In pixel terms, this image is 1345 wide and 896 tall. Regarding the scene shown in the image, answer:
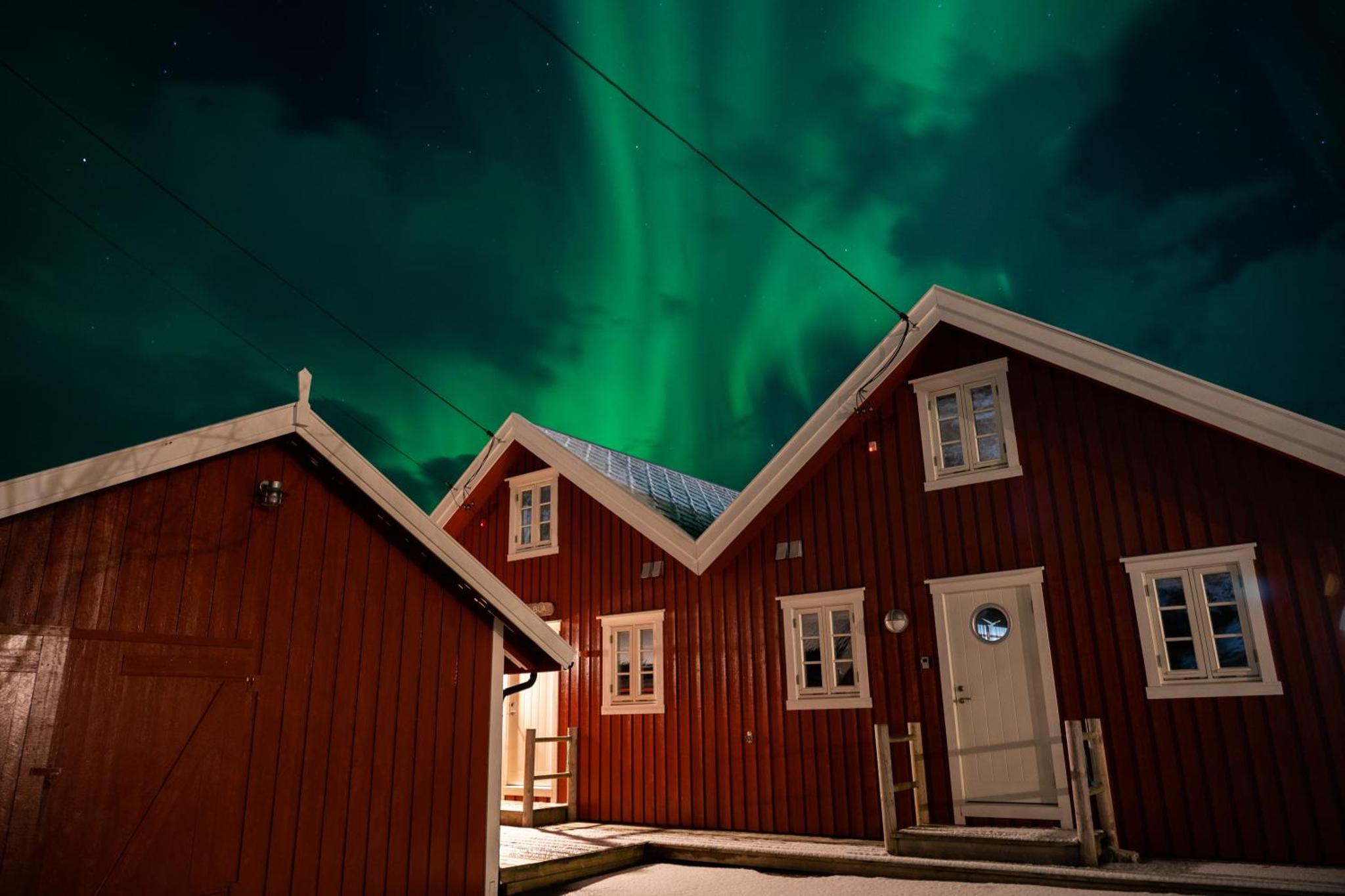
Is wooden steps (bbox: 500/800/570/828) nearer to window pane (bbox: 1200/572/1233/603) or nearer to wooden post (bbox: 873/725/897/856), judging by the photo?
wooden post (bbox: 873/725/897/856)

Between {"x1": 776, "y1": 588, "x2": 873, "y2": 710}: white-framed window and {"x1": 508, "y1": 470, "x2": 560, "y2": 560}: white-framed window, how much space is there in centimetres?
429

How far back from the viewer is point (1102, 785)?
7770mm

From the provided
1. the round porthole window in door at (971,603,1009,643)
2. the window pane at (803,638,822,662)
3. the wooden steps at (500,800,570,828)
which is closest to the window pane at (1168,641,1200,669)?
the round porthole window in door at (971,603,1009,643)

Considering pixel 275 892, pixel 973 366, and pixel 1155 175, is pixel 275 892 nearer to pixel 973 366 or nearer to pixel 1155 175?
pixel 973 366

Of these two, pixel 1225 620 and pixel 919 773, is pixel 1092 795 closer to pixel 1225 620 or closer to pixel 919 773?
pixel 919 773

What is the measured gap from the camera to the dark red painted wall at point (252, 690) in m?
5.15

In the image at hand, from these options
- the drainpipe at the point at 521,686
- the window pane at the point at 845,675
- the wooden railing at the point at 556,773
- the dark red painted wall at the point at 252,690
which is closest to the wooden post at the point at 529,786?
the wooden railing at the point at 556,773

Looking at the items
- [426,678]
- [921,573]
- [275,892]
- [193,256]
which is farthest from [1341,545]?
[193,256]

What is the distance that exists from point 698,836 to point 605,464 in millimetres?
5886

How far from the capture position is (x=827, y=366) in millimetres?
85875

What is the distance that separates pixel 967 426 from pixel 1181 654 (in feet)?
10.3

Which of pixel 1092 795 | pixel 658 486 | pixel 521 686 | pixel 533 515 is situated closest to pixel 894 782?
pixel 1092 795

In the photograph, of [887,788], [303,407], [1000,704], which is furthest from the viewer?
[1000,704]

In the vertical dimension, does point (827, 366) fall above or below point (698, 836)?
above
